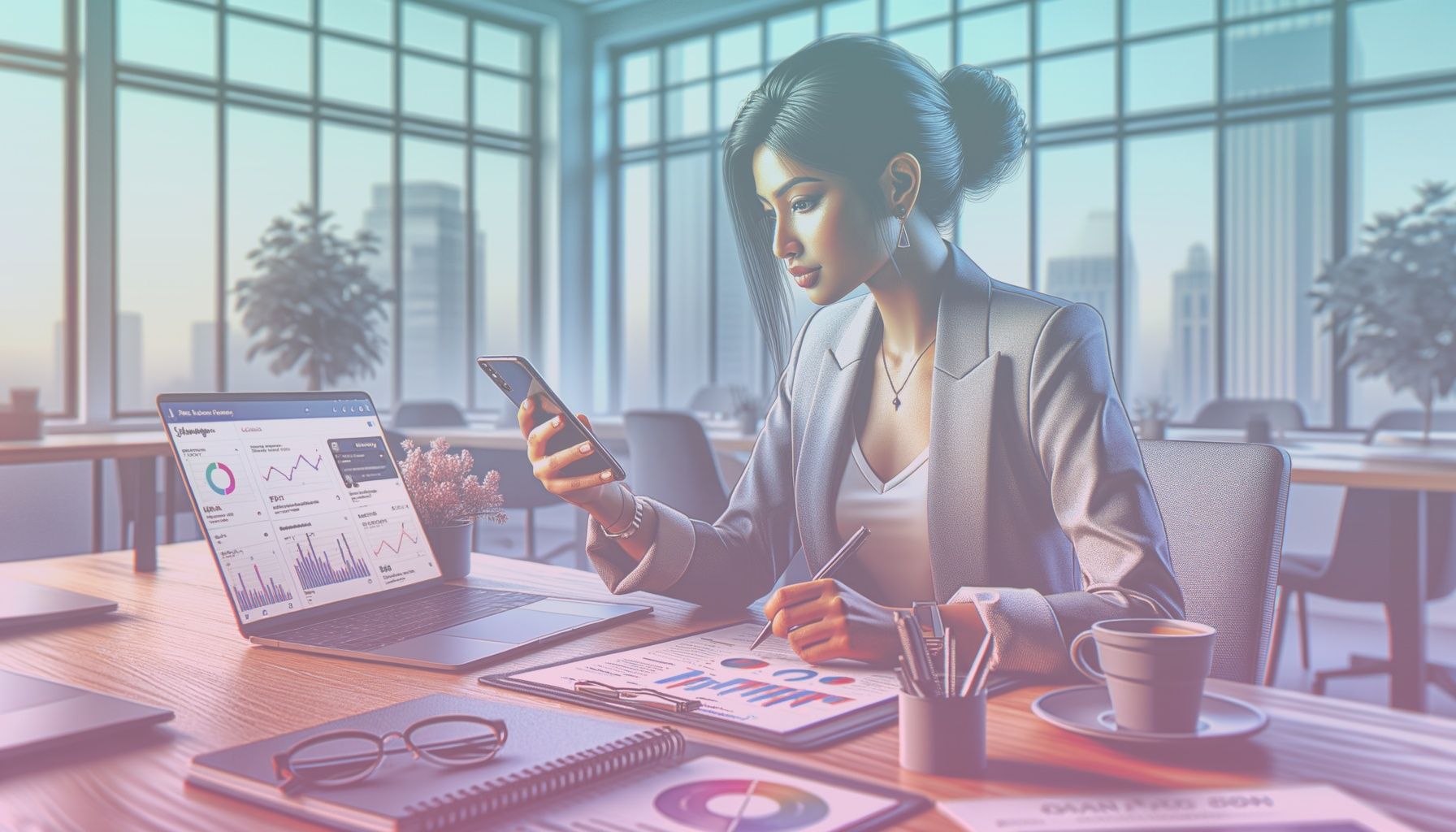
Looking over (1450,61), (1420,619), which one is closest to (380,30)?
(1450,61)

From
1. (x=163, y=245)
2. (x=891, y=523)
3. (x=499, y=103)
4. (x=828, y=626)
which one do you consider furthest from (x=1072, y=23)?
(x=828, y=626)

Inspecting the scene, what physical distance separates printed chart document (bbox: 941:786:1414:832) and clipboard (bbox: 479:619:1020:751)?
0.14 m

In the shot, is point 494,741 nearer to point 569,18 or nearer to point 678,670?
point 678,670

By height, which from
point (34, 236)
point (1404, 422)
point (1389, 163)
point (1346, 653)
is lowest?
point (1346, 653)

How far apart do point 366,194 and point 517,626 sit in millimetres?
6497

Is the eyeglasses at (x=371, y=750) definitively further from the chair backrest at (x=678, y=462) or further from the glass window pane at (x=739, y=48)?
the glass window pane at (x=739, y=48)

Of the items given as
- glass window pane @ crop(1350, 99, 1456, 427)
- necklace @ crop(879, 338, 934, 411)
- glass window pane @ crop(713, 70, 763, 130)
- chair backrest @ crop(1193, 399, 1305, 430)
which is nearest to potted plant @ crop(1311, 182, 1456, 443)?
chair backrest @ crop(1193, 399, 1305, 430)

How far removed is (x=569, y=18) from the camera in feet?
26.1

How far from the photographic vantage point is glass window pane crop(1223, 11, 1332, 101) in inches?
222

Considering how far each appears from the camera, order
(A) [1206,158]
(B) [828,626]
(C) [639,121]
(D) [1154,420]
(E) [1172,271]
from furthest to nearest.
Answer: (C) [639,121] → (E) [1172,271] → (A) [1206,158] → (D) [1154,420] → (B) [828,626]

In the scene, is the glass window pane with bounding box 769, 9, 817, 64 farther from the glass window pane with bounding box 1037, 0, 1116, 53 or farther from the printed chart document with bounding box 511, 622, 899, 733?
the printed chart document with bounding box 511, 622, 899, 733

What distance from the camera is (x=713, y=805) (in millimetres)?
655

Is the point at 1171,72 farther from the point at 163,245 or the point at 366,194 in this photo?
the point at 163,245

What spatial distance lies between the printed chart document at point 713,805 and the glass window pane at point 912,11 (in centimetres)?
681
